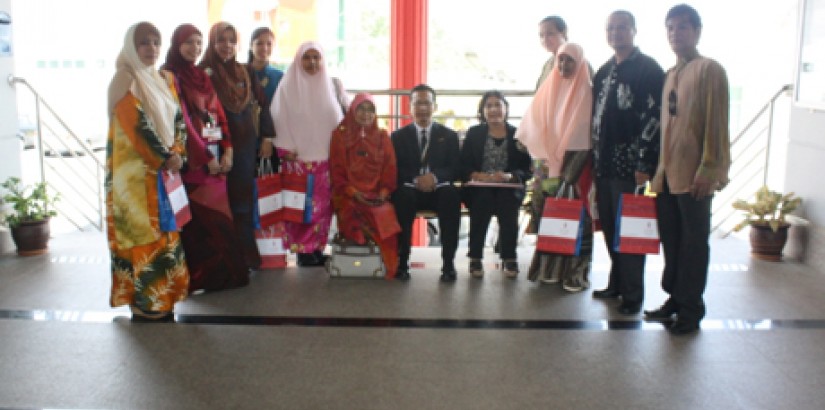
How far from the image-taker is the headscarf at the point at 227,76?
3.77 metres

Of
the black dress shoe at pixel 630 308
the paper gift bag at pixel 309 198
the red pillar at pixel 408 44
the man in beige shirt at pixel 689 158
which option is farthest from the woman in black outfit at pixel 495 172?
the red pillar at pixel 408 44

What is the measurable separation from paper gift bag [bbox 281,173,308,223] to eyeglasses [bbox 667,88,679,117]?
2.05m

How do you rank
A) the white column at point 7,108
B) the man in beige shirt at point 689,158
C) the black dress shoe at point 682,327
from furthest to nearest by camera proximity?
the white column at point 7,108 < the black dress shoe at point 682,327 < the man in beige shirt at point 689,158

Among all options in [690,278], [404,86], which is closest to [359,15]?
[404,86]

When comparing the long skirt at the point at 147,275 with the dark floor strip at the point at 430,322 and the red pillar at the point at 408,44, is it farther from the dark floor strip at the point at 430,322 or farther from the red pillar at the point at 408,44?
the red pillar at the point at 408,44

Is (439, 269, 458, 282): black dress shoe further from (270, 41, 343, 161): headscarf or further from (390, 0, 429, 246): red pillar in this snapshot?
(390, 0, 429, 246): red pillar

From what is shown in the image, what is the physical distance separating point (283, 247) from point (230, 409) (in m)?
1.93

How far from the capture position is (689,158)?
3000 millimetres

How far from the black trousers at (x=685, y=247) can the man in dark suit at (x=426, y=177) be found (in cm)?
123

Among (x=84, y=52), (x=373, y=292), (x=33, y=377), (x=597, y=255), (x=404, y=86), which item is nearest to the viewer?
(x=33, y=377)

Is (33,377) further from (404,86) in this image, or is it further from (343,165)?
(404,86)

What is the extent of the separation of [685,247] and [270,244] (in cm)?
234

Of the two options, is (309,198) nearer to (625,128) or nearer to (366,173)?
(366,173)

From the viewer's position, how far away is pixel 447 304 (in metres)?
3.63
